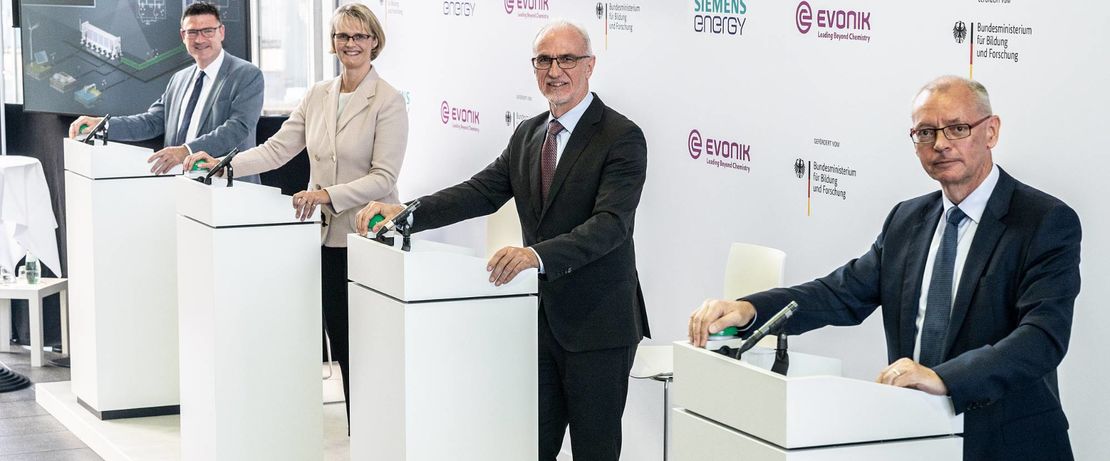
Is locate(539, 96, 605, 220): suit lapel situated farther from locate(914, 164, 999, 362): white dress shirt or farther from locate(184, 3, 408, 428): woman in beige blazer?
locate(184, 3, 408, 428): woman in beige blazer

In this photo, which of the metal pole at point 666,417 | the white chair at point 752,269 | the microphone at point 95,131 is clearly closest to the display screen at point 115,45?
the microphone at point 95,131

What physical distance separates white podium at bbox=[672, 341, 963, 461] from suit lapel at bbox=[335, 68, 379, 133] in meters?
2.93

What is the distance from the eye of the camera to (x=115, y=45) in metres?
7.80

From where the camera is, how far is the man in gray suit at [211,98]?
6.12 meters

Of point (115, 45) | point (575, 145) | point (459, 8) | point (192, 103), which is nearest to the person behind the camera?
point (575, 145)

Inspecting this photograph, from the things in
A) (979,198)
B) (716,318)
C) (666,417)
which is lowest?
(666,417)

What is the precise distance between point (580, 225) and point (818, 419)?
4.55ft

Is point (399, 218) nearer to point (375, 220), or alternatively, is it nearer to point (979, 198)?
point (375, 220)

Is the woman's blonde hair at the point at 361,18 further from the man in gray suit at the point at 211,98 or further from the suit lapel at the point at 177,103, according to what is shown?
the suit lapel at the point at 177,103

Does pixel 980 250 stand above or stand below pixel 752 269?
above

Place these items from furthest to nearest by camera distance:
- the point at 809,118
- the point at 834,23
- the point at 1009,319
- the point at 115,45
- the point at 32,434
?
the point at 115,45
the point at 32,434
the point at 809,118
the point at 834,23
the point at 1009,319

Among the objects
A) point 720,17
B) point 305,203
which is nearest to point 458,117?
point 305,203

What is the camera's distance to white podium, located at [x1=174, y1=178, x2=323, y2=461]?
15.7 feet

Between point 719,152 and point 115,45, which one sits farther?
point 115,45
